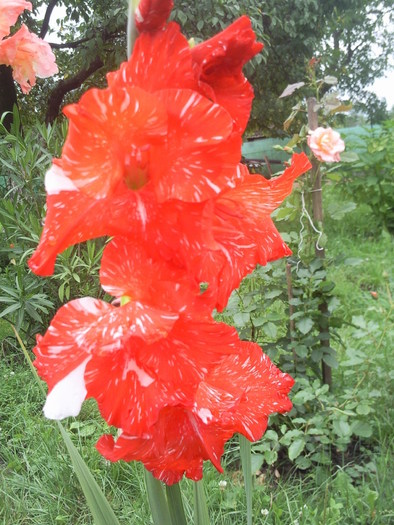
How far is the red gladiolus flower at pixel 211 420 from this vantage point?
0.55m

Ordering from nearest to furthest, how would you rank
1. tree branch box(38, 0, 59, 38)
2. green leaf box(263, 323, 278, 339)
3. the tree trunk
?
1. green leaf box(263, 323, 278, 339)
2. the tree trunk
3. tree branch box(38, 0, 59, 38)

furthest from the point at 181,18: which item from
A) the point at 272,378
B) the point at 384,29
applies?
the point at 384,29

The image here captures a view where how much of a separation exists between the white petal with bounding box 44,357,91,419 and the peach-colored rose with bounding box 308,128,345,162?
63.0 inches

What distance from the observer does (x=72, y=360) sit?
0.47 metres

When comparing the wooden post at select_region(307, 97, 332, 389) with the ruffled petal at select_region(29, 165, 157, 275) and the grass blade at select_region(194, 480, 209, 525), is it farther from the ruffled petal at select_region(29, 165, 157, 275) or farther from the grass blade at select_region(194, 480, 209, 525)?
the ruffled petal at select_region(29, 165, 157, 275)

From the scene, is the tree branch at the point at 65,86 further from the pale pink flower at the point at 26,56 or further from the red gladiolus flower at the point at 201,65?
the red gladiolus flower at the point at 201,65

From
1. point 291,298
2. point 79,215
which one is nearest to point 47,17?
point 291,298

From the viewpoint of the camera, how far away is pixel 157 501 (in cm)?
62

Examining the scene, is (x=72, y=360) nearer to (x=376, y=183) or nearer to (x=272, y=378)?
(x=272, y=378)

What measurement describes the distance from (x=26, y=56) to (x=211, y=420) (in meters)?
0.87

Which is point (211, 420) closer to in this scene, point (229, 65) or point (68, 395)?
point (68, 395)


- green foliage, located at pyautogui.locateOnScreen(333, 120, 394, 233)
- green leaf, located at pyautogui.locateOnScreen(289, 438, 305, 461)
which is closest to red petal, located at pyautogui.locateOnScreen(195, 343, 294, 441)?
green leaf, located at pyautogui.locateOnScreen(289, 438, 305, 461)

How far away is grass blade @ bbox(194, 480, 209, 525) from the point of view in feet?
2.43

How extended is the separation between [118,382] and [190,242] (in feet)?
0.47
